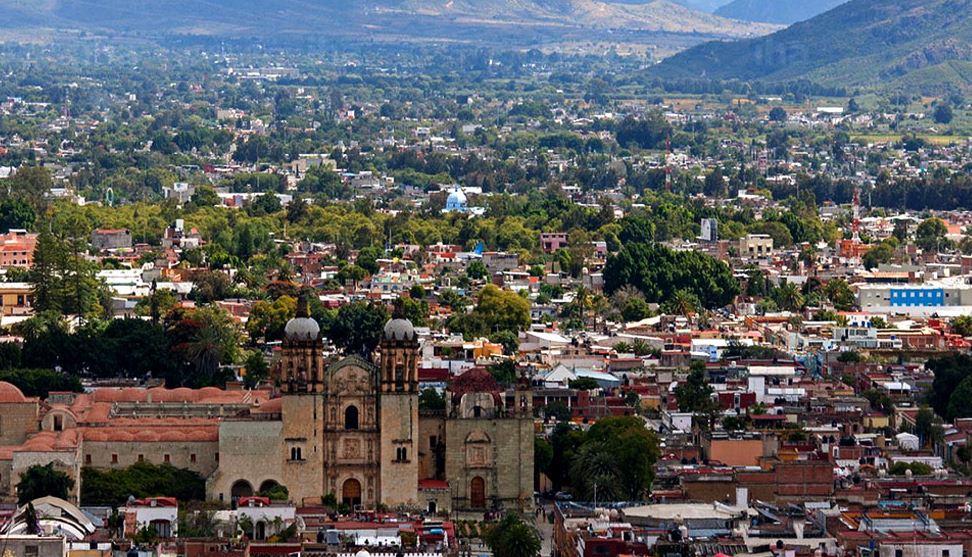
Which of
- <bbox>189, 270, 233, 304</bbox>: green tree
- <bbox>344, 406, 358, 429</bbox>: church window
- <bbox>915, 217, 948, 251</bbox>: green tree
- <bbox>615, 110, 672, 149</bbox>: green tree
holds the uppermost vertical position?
<bbox>615, 110, 672, 149</bbox>: green tree

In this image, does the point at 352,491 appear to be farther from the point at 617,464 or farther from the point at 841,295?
the point at 841,295

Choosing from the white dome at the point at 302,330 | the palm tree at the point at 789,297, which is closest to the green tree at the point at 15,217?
the palm tree at the point at 789,297

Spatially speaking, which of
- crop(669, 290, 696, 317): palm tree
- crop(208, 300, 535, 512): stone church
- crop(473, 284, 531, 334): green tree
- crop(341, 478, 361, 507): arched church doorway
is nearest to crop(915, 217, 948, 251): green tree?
crop(669, 290, 696, 317): palm tree

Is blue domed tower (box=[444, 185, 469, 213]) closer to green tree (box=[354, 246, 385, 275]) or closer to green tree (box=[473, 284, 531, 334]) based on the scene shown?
green tree (box=[354, 246, 385, 275])

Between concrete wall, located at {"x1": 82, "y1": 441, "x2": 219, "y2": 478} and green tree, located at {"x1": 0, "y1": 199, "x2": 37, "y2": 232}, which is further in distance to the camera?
green tree, located at {"x1": 0, "y1": 199, "x2": 37, "y2": 232}

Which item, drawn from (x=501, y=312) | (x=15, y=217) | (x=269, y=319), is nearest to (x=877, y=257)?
(x=501, y=312)

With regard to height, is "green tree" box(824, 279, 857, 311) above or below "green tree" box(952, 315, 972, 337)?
above
